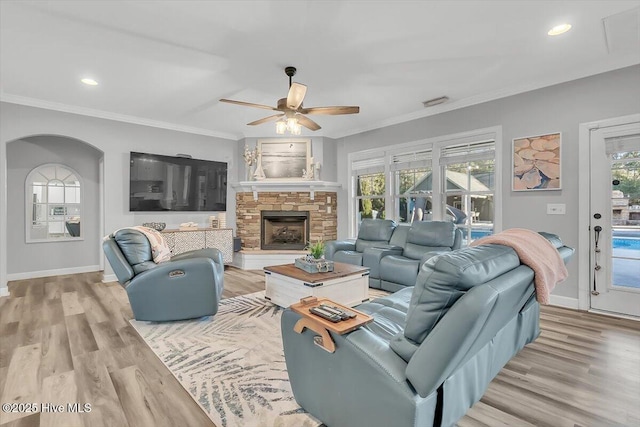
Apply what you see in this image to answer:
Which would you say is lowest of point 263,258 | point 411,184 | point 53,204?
point 263,258

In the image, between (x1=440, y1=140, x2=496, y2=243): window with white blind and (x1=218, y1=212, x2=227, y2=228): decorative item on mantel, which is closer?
(x1=440, y1=140, x2=496, y2=243): window with white blind

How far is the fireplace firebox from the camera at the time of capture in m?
6.12

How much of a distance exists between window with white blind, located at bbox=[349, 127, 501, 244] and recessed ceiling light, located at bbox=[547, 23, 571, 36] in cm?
146

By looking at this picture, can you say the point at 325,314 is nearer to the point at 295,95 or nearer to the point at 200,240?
the point at 295,95

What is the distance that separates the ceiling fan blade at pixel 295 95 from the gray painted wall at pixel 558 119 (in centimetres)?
261

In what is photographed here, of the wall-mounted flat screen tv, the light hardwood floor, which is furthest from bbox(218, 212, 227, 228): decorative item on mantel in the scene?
the light hardwood floor

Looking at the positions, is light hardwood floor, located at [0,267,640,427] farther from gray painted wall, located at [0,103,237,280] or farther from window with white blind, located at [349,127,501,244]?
gray painted wall, located at [0,103,237,280]

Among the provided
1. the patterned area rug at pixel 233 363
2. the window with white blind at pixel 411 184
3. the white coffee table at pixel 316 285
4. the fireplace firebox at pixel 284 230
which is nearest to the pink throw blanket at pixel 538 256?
the patterned area rug at pixel 233 363

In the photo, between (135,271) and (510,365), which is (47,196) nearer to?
(135,271)

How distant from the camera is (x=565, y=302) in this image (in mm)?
3521

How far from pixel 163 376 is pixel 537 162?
4.38 m

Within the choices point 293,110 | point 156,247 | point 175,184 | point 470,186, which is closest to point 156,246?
point 156,247

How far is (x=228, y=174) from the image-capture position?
625 centimetres

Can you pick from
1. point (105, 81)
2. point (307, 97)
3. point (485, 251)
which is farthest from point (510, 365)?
point (105, 81)
